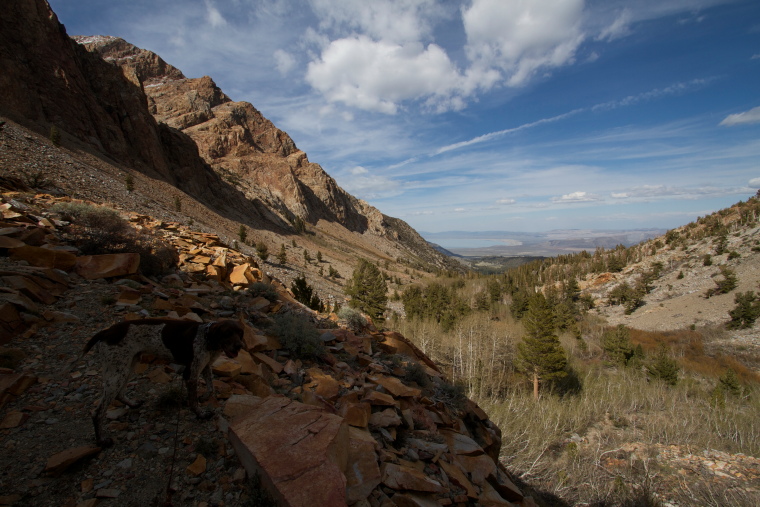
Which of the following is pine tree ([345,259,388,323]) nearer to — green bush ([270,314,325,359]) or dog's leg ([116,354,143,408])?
green bush ([270,314,325,359])

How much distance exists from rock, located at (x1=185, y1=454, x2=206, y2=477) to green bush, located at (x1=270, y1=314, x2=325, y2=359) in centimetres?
333

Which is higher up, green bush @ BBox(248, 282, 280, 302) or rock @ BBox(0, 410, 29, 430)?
green bush @ BBox(248, 282, 280, 302)

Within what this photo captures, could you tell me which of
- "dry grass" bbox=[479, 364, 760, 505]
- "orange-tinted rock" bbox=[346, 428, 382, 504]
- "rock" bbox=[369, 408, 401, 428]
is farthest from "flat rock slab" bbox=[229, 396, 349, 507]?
"dry grass" bbox=[479, 364, 760, 505]

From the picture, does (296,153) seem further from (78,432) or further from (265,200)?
(78,432)

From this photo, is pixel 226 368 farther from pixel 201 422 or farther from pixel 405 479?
pixel 405 479

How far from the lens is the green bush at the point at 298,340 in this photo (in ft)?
22.1

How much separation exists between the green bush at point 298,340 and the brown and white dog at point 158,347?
106 inches

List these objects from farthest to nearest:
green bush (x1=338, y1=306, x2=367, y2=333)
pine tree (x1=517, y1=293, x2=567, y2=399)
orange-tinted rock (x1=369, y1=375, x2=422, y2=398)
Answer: pine tree (x1=517, y1=293, x2=567, y2=399), green bush (x1=338, y1=306, x2=367, y2=333), orange-tinted rock (x1=369, y1=375, x2=422, y2=398)

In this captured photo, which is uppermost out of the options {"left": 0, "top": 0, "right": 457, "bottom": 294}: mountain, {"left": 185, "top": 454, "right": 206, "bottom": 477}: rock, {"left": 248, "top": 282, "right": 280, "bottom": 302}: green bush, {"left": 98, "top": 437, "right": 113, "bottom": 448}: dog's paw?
{"left": 0, "top": 0, "right": 457, "bottom": 294}: mountain

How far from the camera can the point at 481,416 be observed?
297 inches

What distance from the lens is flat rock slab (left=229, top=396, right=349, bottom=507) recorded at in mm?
2910

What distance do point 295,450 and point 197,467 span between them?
109cm

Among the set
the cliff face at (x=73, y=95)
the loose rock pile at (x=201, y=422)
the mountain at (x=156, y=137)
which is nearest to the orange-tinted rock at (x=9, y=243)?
the loose rock pile at (x=201, y=422)

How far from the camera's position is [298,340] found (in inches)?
270
